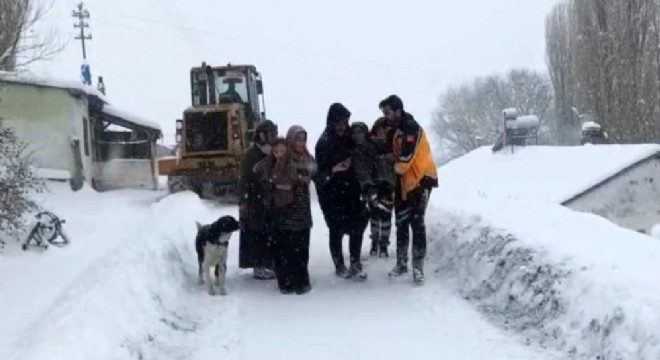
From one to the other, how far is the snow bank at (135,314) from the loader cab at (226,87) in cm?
1380

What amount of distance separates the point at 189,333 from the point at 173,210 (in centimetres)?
872

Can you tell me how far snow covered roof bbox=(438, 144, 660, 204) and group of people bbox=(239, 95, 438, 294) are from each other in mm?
12897

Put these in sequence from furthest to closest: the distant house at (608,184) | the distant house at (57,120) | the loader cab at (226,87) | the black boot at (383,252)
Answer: the distant house at (57,120) < the distant house at (608,184) < the loader cab at (226,87) < the black boot at (383,252)

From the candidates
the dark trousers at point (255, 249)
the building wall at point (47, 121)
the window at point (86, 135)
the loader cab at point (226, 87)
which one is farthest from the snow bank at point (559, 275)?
the window at point (86, 135)

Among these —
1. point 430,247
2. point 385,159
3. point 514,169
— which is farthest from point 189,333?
point 514,169

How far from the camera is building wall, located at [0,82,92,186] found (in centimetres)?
2945

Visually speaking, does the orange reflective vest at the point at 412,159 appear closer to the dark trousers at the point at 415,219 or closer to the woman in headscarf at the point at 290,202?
the dark trousers at the point at 415,219

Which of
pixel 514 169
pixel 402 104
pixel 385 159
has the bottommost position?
pixel 514 169

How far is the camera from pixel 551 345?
23.2 feet

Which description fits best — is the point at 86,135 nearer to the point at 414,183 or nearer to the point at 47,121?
the point at 47,121

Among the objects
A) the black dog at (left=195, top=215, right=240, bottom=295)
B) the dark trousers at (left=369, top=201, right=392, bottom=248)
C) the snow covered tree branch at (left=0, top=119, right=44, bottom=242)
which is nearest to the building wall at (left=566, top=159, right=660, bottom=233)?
the dark trousers at (left=369, top=201, right=392, bottom=248)

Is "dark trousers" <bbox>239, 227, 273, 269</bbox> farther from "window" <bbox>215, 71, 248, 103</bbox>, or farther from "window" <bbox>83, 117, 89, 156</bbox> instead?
"window" <bbox>83, 117, 89, 156</bbox>

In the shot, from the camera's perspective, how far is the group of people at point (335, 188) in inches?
398

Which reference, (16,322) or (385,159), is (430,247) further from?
(16,322)
